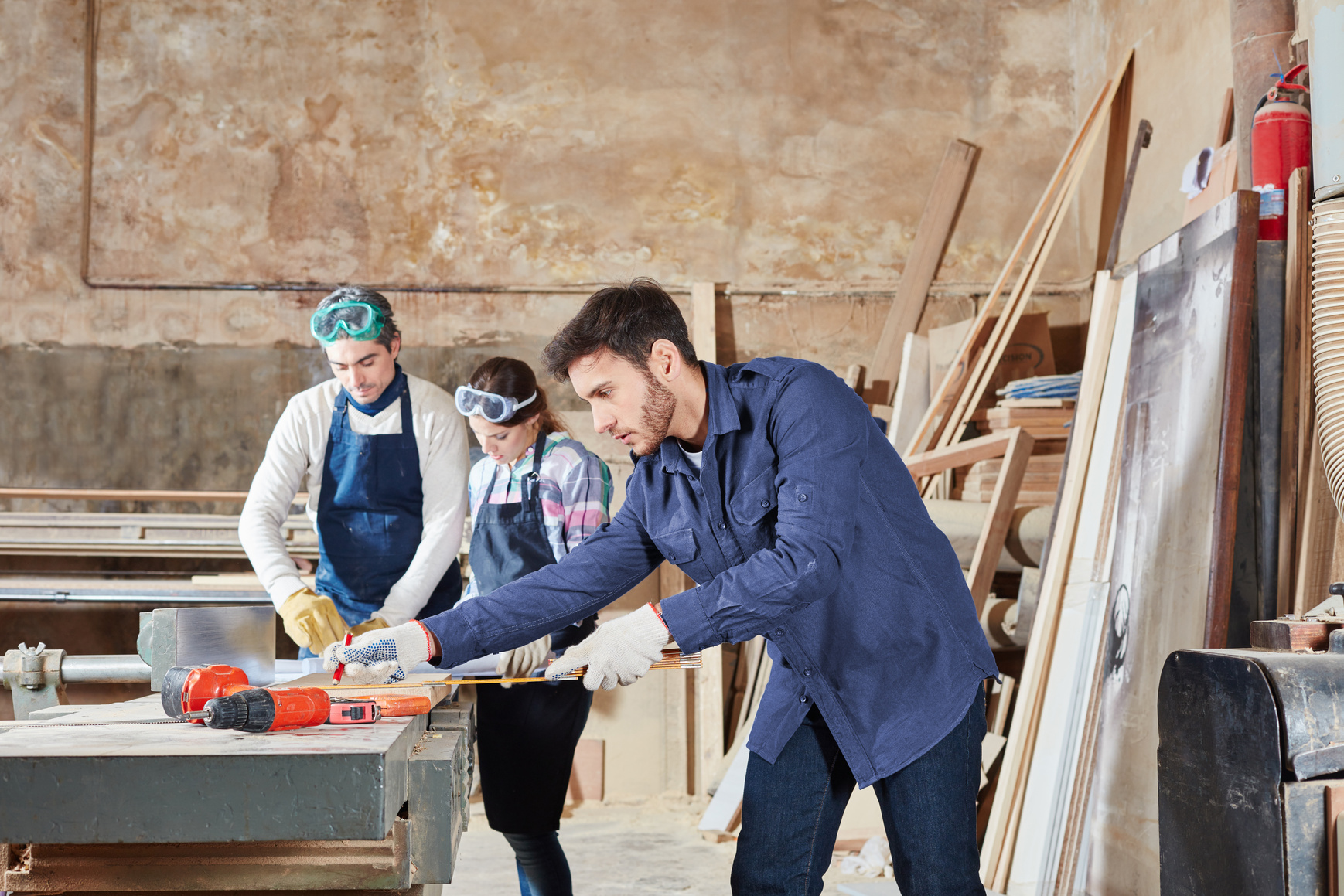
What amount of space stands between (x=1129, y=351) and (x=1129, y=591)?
2.53 ft

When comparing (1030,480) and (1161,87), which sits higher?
(1161,87)

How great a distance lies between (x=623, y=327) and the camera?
66.2 inches

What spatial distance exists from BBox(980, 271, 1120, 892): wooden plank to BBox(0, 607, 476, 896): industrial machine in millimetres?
2011

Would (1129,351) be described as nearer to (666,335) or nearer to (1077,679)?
(1077,679)

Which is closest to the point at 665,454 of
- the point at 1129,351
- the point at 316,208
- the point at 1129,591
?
the point at 1129,591

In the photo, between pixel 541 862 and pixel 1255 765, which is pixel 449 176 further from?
pixel 1255 765

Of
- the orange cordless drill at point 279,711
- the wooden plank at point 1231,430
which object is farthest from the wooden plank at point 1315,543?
the orange cordless drill at point 279,711

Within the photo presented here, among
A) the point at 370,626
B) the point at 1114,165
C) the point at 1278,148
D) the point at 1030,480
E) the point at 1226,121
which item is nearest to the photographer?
the point at 370,626

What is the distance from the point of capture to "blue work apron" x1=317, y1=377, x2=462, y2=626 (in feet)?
8.66

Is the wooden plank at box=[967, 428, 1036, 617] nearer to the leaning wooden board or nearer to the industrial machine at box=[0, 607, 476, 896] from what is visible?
the leaning wooden board

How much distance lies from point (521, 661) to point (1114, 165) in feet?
12.8

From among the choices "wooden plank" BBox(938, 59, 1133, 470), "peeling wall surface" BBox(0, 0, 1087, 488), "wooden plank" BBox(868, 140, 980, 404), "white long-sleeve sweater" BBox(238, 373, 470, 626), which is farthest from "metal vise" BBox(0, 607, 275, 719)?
"wooden plank" BBox(868, 140, 980, 404)

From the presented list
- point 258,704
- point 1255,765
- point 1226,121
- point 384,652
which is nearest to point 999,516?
point 1226,121

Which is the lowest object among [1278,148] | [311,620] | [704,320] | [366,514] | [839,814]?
[839,814]
